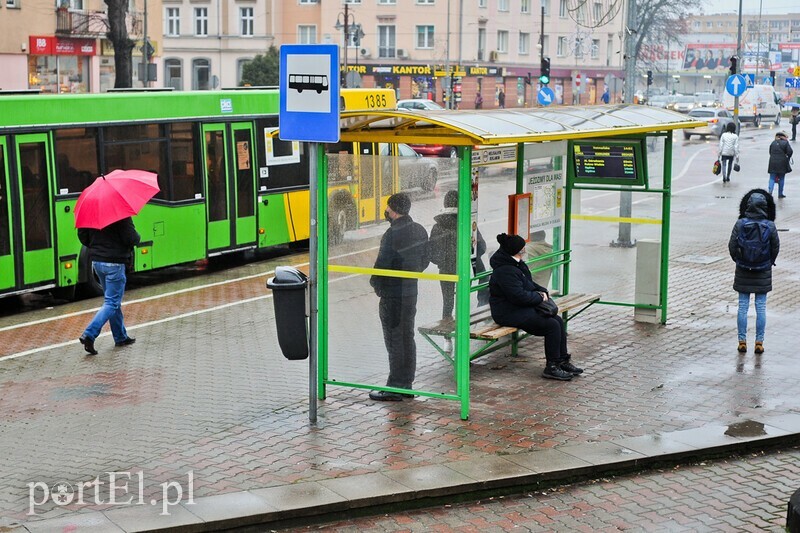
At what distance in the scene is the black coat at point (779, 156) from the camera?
27.1 meters

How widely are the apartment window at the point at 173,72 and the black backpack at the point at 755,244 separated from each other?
74605 millimetres

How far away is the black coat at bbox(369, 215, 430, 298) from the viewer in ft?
29.9

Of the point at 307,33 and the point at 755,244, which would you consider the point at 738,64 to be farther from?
the point at 307,33

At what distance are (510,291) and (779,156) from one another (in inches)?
750

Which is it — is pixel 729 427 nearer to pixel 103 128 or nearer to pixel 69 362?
pixel 69 362

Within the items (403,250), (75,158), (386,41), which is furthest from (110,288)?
(386,41)

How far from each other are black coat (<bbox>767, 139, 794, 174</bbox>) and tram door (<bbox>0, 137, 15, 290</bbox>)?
18727mm

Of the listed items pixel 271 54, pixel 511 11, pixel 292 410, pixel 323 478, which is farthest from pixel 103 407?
pixel 511 11

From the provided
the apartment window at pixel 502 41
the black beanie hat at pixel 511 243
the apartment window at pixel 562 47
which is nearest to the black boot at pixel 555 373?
the black beanie hat at pixel 511 243

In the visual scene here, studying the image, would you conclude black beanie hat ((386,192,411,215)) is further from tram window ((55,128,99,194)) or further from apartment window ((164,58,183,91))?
apartment window ((164,58,183,91))

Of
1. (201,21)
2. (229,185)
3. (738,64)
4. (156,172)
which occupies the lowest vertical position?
(229,185)

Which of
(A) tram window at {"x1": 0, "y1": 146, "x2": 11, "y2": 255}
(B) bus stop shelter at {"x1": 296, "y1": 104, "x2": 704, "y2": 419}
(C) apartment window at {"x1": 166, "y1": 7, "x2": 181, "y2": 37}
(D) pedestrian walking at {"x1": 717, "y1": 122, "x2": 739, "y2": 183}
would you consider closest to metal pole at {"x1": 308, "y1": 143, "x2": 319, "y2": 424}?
(B) bus stop shelter at {"x1": 296, "y1": 104, "x2": 704, "y2": 419}

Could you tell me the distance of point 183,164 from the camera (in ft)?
54.4

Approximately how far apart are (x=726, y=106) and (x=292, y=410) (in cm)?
6335
